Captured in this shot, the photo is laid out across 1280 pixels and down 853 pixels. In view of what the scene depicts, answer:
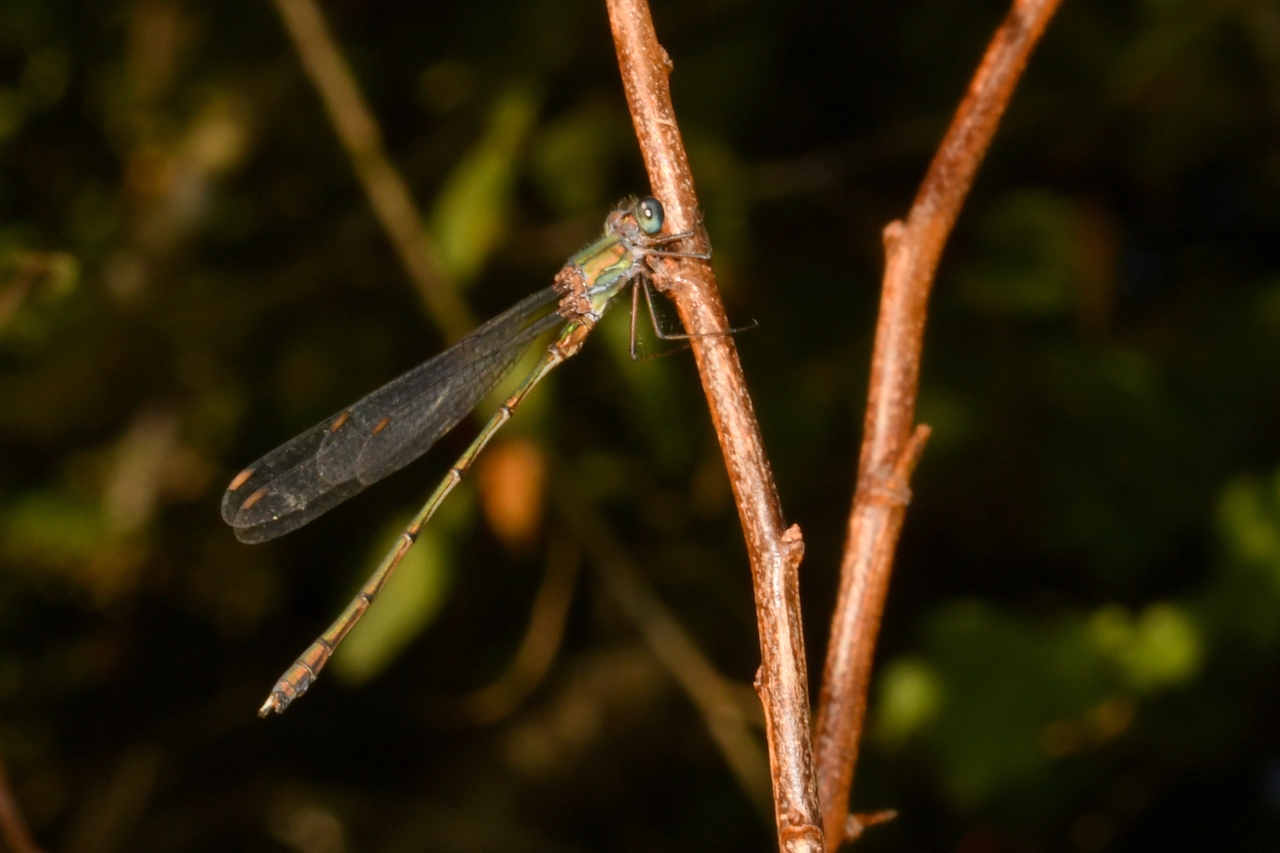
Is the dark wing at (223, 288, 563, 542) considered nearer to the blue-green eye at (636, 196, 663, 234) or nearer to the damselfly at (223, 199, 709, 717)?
the damselfly at (223, 199, 709, 717)

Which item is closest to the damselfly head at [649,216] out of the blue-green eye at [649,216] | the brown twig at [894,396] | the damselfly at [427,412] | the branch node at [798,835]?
the blue-green eye at [649,216]

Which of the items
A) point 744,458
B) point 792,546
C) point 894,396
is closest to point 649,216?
point 894,396

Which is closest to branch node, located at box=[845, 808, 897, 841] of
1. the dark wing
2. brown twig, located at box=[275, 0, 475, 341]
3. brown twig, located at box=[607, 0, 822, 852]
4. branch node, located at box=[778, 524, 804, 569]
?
brown twig, located at box=[607, 0, 822, 852]

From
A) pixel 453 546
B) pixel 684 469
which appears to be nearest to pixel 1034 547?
pixel 684 469

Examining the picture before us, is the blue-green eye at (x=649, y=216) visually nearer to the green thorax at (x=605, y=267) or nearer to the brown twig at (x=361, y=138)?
the green thorax at (x=605, y=267)

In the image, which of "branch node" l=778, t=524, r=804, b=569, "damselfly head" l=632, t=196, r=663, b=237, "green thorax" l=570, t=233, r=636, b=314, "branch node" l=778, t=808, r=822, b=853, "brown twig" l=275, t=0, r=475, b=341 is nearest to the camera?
"branch node" l=778, t=808, r=822, b=853

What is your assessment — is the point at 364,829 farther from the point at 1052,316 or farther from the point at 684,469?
the point at 1052,316
